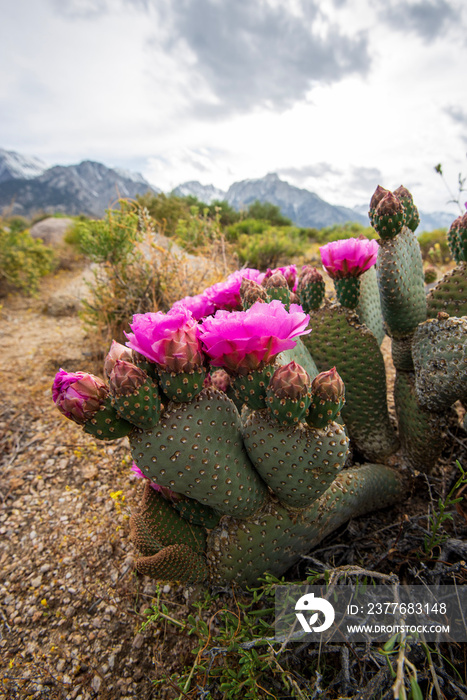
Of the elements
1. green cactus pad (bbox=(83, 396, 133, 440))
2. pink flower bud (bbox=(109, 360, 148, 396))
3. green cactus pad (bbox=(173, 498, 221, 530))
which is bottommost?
green cactus pad (bbox=(173, 498, 221, 530))

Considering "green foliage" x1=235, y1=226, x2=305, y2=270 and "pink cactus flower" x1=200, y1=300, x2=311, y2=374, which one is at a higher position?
"green foliage" x1=235, y1=226, x2=305, y2=270

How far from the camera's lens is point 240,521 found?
Answer: 1.04 m

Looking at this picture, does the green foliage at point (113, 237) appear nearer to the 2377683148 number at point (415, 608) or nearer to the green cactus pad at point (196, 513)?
the green cactus pad at point (196, 513)

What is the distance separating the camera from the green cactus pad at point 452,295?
129 centimetres

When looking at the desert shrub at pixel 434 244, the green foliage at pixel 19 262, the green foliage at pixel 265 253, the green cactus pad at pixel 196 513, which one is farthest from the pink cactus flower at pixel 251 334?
the desert shrub at pixel 434 244

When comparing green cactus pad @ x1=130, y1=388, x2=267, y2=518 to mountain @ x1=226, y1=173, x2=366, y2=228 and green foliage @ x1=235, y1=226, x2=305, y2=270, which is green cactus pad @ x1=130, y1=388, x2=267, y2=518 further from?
mountain @ x1=226, y1=173, x2=366, y2=228

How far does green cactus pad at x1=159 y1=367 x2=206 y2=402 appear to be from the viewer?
0.79 m

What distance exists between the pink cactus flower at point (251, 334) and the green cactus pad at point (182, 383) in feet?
0.22

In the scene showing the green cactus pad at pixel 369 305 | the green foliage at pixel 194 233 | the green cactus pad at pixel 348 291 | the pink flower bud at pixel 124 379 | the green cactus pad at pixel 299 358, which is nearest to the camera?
the pink flower bud at pixel 124 379

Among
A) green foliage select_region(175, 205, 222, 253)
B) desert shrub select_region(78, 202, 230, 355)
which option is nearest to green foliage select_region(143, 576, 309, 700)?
desert shrub select_region(78, 202, 230, 355)

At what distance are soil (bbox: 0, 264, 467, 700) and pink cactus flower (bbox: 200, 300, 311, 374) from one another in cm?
71

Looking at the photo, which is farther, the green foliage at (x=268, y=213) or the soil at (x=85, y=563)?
the green foliage at (x=268, y=213)

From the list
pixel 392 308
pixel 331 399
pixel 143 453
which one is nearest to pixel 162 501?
pixel 143 453

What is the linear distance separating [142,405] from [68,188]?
93202 mm
